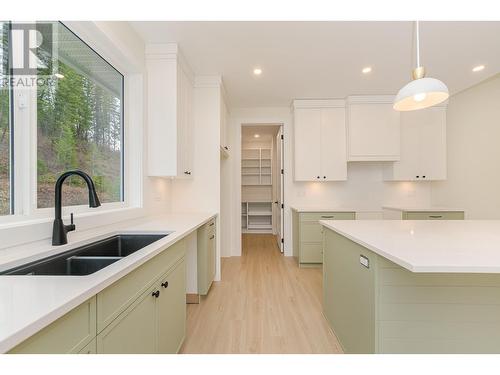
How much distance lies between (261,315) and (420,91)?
2.16 m

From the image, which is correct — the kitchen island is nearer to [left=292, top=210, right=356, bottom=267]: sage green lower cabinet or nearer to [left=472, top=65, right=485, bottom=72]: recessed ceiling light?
[left=292, top=210, right=356, bottom=267]: sage green lower cabinet

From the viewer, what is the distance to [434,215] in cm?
338

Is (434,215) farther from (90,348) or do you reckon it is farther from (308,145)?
(90,348)

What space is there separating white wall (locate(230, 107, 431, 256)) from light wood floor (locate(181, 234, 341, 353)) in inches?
43.2

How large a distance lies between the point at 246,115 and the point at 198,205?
2062mm

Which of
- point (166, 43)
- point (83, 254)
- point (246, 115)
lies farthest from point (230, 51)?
point (83, 254)

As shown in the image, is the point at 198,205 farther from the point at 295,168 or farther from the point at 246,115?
the point at 246,115

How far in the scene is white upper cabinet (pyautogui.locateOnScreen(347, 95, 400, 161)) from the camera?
12.1 feet

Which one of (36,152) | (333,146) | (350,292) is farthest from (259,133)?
(36,152)

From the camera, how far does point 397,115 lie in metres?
3.71

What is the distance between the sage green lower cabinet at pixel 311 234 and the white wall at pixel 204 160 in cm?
132

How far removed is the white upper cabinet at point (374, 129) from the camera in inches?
146

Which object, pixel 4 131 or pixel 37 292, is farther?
pixel 4 131
